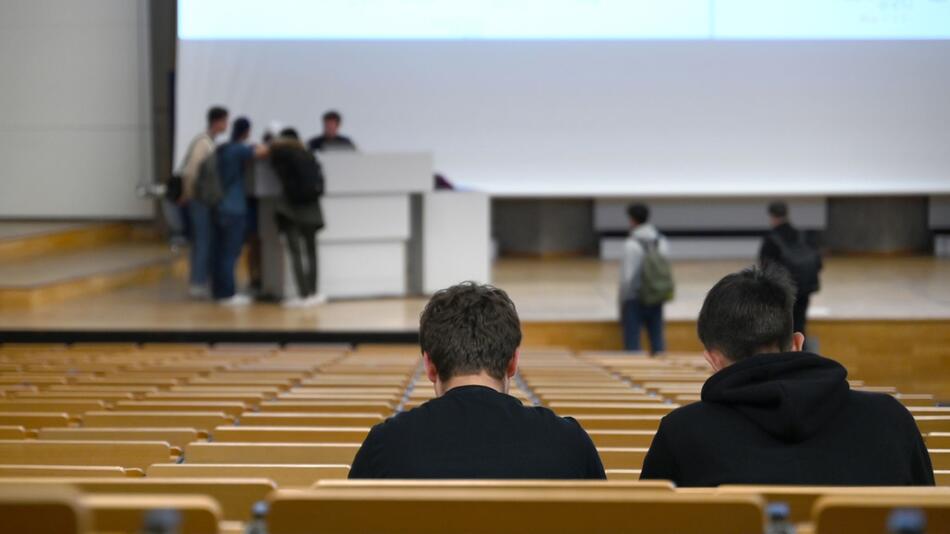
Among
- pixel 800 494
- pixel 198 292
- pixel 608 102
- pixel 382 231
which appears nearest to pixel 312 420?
pixel 800 494

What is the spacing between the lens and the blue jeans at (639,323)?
830cm

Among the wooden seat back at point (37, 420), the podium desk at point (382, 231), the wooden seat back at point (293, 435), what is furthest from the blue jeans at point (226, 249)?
the wooden seat back at point (293, 435)

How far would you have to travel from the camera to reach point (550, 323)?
8586mm

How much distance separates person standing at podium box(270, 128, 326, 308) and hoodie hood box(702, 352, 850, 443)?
6805 mm

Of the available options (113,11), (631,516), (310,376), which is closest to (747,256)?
(113,11)

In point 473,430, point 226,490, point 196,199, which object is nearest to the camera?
point 226,490

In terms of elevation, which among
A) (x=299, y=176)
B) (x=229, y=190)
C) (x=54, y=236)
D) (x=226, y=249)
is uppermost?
(x=299, y=176)

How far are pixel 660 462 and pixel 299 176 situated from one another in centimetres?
682

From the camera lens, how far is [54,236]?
1291 cm

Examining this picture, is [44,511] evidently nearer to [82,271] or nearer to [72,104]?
[82,271]

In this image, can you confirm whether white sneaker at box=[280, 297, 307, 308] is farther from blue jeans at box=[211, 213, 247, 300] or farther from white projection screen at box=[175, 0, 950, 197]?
white projection screen at box=[175, 0, 950, 197]

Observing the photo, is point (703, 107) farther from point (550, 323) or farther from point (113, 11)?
point (113, 11)

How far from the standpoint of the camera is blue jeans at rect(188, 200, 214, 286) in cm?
970

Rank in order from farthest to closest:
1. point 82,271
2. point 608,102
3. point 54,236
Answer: point 608,102 → point 54,236 → point 82,271
